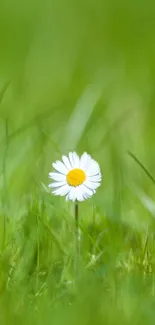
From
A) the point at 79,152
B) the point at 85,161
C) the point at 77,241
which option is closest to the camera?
the point at 77,241

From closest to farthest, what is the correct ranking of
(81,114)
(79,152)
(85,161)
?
(85,161)
(79,152)
(81,114)

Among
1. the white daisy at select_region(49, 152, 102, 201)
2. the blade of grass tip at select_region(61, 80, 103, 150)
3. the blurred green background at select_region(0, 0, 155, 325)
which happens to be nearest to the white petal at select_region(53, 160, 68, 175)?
the white daisy at select_region(49, 152, 102, 201)

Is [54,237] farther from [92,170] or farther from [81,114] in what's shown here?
[81,114]

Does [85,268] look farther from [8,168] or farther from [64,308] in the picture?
[8,168]

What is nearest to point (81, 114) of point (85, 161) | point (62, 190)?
point (85, 161)

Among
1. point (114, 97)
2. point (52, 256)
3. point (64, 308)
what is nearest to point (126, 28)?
point (114, 97)

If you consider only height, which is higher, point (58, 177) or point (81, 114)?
point (81, 114)

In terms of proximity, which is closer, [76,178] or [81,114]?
[76,178]
